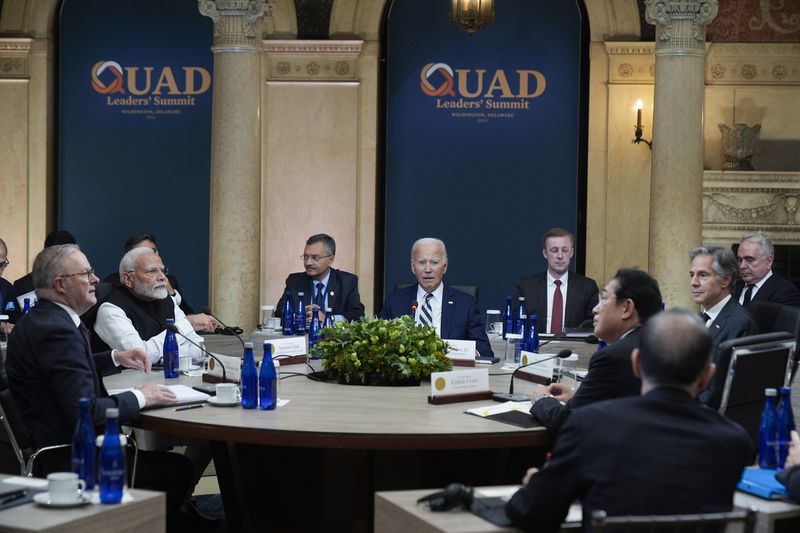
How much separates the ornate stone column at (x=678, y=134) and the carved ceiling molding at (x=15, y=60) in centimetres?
612

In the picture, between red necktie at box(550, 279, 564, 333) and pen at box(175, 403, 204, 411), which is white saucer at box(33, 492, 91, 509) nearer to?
pen at box(175, 403, 204, 411)

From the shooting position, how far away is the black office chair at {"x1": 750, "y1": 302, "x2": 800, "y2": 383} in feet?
18.7

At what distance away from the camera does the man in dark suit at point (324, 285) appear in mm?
7961

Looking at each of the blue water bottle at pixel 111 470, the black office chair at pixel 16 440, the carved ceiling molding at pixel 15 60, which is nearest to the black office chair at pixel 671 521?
the blue water bottle at pixel 111 470

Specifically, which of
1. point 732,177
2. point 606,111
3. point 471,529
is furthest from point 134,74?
point 471,529

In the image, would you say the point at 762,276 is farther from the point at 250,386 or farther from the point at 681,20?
the point at 250,386

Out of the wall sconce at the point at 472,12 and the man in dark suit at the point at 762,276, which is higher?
the wall sconce at the point at 472,12

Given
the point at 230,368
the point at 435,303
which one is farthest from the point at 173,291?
the point at 230,368

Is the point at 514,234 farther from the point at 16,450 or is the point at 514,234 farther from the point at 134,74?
the point at 16,450

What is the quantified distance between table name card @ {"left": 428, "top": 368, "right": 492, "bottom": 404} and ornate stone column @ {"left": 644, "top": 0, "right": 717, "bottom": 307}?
4845 millimetres

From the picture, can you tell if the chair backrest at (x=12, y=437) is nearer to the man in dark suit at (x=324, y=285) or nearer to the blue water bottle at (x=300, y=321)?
the blue water bottle at (x=300, y=321)

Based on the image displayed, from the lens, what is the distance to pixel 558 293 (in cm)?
776

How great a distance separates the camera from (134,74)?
11.5 m

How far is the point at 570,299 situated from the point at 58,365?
14.1ft
